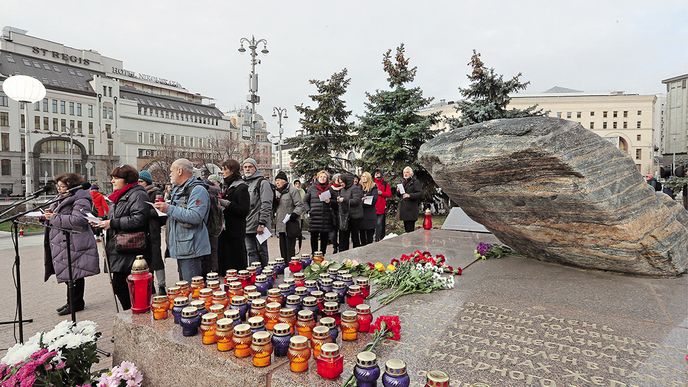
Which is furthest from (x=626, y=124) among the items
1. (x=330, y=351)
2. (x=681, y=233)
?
(x=330, y=351)

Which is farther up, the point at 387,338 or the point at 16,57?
the point at 16,57

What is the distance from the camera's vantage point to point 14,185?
4750 cm

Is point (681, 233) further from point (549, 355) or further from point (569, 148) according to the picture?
point (549, 355)

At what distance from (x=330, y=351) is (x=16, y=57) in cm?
6437

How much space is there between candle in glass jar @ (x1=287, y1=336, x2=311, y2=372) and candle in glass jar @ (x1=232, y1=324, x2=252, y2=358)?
0.85 ft

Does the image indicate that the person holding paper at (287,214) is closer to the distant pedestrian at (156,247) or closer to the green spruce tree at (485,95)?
the distant pedestrian at (156,247)

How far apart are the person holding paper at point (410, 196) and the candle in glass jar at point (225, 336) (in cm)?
587

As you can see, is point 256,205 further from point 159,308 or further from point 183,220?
point 159,308

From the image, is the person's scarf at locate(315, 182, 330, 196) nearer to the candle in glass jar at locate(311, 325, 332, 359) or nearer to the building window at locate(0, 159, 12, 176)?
the candle in glass jar at locate(311, 325, 332, 359)

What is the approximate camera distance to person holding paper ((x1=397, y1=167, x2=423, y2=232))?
7742 mm

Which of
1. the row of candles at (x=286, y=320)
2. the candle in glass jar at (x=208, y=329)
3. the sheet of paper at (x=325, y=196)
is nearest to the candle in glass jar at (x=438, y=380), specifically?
the row of candles at (x=286, y=320)

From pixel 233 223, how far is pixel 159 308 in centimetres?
274

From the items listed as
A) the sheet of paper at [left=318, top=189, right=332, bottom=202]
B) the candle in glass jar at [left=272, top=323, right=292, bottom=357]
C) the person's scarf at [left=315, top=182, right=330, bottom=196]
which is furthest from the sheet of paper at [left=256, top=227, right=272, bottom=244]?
the candle in glass jar at [left=272, top=323, right=292, bottom=357]

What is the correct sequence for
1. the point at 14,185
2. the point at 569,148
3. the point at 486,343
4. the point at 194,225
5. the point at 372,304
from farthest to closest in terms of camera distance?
the point at 14,185 → the point at 194,225 → the point at 569,148 → the point at 372,304 → the point at 486,343
